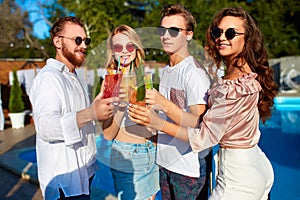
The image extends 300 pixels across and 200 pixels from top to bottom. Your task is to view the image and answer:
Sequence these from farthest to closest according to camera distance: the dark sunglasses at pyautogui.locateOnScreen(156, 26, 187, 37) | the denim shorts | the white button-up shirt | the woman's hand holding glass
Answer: the denim shorts < the white button-up shirt < the dark sunglasses at pyautogui.locateOnScreen(156, 26, 187, 37) < the woman's hand holding glass

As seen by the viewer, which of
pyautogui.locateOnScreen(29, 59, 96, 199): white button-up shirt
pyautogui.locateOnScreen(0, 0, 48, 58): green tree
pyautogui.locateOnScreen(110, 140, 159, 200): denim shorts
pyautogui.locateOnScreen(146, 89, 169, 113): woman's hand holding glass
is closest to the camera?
pyautogui.locateOnScreen(146, 89, 169, 113): woman's hand holding glass

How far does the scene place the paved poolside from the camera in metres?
3.30

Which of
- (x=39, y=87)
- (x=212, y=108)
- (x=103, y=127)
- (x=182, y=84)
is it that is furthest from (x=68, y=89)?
(x=212, y=108)

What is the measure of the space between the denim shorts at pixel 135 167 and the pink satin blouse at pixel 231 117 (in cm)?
51

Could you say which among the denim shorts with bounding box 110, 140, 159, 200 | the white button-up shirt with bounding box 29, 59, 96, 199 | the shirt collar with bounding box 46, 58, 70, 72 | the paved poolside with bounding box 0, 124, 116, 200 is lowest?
the paved poolside with bounding box 0, 124, 116, 200

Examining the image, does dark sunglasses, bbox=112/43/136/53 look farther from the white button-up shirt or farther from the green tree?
the green tree

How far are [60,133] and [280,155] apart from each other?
5200mm

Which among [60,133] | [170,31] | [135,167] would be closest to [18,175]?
[135,167]

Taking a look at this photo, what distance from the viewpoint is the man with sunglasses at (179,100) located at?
1.27 meters

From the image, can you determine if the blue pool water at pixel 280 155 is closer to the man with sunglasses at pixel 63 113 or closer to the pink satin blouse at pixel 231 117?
the man with sunglasses at pixel 63 113

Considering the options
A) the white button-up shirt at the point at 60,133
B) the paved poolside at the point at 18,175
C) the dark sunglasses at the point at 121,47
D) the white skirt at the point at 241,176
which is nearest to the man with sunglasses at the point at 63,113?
the white button-up shirt at the point at 60,133

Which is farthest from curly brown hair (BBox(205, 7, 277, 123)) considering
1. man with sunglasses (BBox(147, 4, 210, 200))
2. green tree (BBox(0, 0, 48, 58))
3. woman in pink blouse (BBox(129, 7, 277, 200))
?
green tree (BBox(0, 0, 48, 58))

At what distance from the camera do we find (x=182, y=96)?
1.39 metres

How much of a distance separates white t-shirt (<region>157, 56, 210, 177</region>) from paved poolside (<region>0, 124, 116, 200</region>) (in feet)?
5.48
